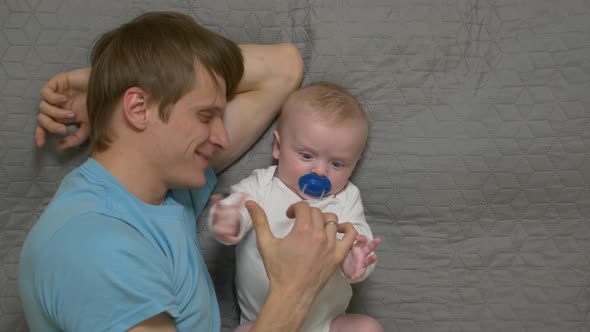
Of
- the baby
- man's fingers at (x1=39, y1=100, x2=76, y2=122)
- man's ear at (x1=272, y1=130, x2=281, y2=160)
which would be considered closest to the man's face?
the baby

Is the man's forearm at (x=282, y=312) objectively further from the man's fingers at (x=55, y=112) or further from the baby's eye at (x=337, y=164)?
the man's fingers at (x=55, y=112)

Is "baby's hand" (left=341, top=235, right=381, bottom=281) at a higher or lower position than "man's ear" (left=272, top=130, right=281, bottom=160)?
lower

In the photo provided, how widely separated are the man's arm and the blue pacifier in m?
0.20

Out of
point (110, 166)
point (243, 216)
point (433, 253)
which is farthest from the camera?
point (433, 253)

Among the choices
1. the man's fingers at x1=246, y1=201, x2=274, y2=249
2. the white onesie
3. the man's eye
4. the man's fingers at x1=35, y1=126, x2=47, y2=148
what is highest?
the man's eye

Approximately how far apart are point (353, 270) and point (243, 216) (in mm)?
279

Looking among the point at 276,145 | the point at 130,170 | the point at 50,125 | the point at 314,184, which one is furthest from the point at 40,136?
the point at 314,184

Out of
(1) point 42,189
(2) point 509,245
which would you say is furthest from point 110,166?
(2) point 509,245

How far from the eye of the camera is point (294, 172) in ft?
4.55

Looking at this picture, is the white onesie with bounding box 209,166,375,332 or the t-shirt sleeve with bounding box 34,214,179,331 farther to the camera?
the white onesie with bounding box 209,166,375,332

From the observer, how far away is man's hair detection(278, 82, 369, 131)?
4.46 ft

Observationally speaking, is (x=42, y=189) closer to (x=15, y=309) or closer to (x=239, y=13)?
(x=15, y=309)

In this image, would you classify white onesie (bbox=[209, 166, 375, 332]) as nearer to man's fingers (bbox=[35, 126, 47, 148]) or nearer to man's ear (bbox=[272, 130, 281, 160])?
man's ear (bbox=[272, 130, 281, 160])

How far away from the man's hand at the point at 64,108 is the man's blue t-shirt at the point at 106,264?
0.26 meters
